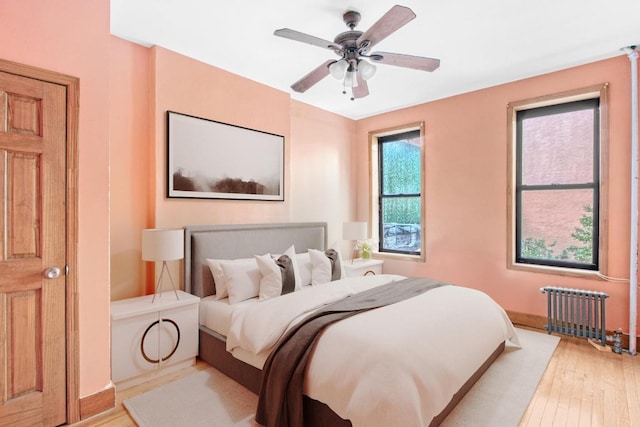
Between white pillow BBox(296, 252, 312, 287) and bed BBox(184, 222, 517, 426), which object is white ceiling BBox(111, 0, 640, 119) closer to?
bed BBox(184, 222, 517, 426)

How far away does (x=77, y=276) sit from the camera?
84.0 inches

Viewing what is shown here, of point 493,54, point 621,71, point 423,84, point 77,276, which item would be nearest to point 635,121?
point 621,71

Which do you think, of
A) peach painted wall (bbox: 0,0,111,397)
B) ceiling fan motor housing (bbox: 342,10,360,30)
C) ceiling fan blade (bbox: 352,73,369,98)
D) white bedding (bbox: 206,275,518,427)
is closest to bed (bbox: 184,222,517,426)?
white bedding (bbox: 206,275,518,427)

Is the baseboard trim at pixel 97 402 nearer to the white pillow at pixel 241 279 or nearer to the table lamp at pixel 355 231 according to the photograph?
the white pillow at pixel 241 279

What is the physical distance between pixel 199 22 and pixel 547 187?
401cm

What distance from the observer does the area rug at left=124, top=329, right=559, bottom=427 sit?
2.13m

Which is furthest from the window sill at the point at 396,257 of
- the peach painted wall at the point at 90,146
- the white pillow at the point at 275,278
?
the peach painted wall at the point at 90,146

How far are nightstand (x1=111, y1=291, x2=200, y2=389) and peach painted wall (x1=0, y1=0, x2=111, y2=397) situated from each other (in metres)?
0.21

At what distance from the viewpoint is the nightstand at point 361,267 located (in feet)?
15.0

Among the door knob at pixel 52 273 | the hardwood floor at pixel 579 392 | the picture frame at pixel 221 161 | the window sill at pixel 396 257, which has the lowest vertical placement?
the hardwood floor at pixel 579 392

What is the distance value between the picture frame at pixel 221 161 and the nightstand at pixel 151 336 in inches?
42.0

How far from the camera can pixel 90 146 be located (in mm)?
2182

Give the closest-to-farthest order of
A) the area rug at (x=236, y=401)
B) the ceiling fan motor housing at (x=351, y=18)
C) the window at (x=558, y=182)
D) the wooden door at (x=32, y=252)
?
the wooden door at (x=32, y=252) → the area rug at (x=236, y=401) → the ceiling fan motor housing at (x=351, y=18) → the window at (x=558, y=182)

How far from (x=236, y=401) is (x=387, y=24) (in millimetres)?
2720
